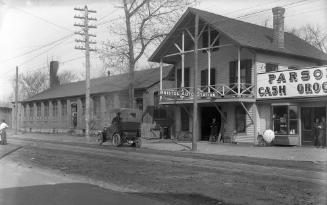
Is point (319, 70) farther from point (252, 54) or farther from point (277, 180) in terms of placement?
point (277, 180)

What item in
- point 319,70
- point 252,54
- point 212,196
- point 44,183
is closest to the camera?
point 212,196

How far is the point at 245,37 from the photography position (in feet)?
99.5

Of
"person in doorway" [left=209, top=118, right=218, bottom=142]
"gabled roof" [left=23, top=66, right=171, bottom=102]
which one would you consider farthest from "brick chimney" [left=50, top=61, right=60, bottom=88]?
"person in doorway" [left=209, top=118, right=218, bottom=142]

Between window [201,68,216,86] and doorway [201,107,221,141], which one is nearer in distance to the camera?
window [201,68,216,86]

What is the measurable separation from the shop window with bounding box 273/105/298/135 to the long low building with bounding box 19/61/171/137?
10.6 meters

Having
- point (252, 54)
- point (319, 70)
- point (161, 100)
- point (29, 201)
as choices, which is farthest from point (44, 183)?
point (161, 100)

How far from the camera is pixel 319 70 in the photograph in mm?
25656

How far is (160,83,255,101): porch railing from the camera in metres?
29.1

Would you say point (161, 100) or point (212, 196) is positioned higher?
point (161, 100)

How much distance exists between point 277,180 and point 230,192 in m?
2.51

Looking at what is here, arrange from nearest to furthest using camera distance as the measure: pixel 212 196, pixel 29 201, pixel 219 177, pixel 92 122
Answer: pixel 29 201 → pixel 212 196 → pixel 219 177 → pixel 92 122

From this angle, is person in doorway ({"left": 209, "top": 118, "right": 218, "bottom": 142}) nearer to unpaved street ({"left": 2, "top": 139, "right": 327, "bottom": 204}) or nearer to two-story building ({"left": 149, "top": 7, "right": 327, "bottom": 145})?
two-story building ({"left": 149, "top": 7, "right": 327, "bottom": 145})

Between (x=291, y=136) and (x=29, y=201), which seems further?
(x=291, y=136)

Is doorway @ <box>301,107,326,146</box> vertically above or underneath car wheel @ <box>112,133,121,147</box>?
above
